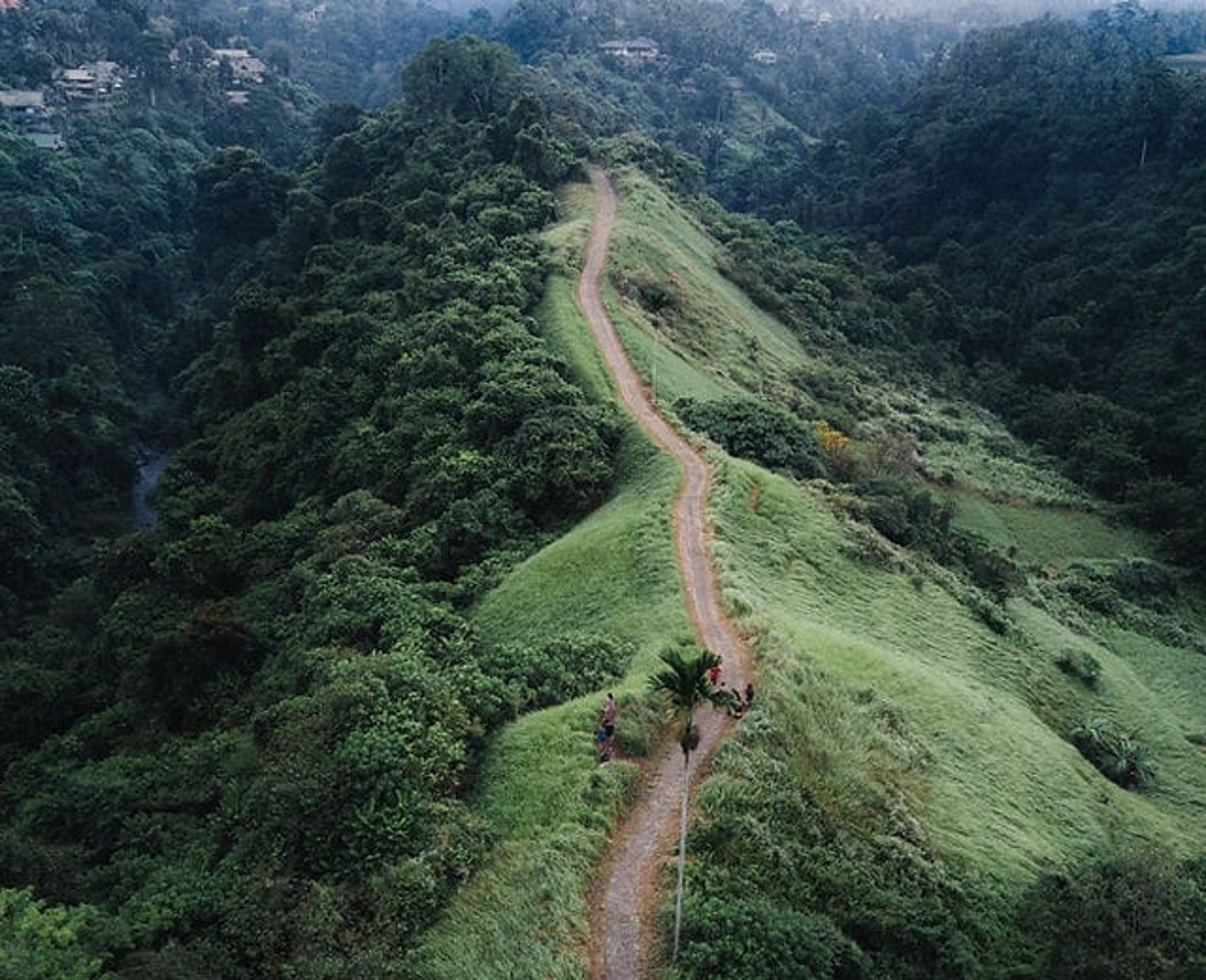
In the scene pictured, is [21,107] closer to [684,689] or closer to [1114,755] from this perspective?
[684,689]

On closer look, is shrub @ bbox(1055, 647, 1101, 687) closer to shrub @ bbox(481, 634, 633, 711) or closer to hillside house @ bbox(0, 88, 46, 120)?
shrub @ bbox(481, 634, 633, 711)

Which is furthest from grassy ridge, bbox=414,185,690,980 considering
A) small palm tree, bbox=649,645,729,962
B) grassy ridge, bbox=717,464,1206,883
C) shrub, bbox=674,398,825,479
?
shrub, bbox=674,398,825,479

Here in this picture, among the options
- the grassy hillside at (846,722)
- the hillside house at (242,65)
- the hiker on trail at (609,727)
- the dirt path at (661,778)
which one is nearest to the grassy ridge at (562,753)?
the grassy hillside at (846,722)

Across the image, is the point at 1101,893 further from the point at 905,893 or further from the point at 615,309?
the point at 615,309

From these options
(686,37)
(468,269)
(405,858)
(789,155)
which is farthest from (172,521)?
(686,37)

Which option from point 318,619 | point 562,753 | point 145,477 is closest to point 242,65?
point 145,477

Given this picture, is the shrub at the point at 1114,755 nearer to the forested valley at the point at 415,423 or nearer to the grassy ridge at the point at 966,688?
the grassy ridge at the point at 966,688
